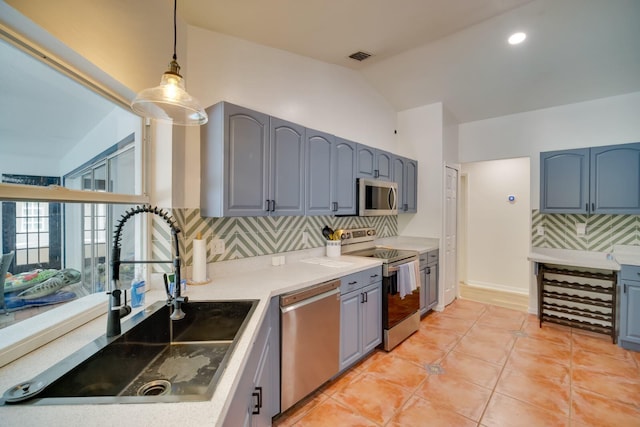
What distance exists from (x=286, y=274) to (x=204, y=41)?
1939 millimetres

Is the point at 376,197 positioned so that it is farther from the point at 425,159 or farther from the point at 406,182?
the point at 425,159

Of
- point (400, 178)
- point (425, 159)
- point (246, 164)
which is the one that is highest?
point (425, 159)

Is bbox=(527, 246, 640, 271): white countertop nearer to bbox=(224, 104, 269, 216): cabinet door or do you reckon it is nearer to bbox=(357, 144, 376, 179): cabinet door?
bbox=(357, 144, 376, 179): cabinet door

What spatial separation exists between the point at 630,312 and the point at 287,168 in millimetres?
3826

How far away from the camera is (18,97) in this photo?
1051 millimetres

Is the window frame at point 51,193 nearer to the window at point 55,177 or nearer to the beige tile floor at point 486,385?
the window at point 55,177

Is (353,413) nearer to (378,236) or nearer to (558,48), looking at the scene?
(378,236)

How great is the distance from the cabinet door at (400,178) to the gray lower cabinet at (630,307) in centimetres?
235

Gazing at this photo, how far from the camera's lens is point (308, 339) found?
201 centimetres

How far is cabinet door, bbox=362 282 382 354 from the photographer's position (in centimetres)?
257

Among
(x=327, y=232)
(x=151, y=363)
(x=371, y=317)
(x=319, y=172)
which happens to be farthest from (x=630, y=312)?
(x=151, y=363)

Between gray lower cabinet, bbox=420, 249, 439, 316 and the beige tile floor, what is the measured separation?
39cm

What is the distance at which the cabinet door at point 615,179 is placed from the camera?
298 centimetres

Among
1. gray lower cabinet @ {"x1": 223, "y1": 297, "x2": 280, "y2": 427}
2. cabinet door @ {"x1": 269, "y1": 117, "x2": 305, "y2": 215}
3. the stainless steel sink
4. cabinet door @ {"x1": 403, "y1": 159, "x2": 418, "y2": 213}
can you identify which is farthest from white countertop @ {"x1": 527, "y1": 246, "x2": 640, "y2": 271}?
the stainless steel sink
